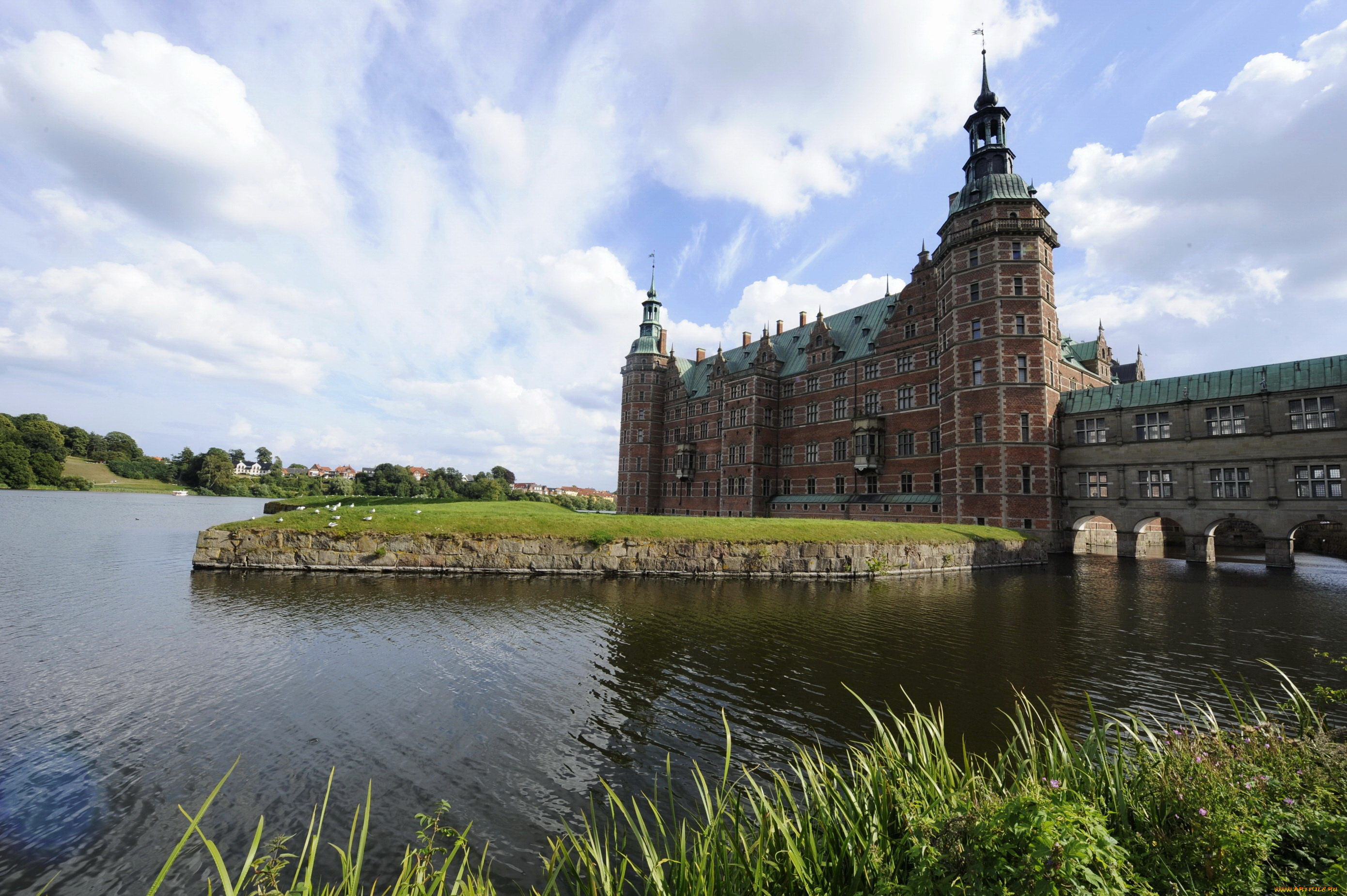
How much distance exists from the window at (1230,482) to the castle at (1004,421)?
0.07 meters

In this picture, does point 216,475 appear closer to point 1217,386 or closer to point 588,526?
point 588,526

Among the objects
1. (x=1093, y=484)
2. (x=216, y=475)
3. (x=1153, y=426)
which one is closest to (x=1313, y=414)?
(x=1153, y=426)

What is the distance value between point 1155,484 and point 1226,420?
16.8 feet

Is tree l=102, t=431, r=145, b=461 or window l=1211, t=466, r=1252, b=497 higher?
tree l=102, t=431, r=145, b=461

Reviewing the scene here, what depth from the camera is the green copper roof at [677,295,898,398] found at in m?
51.0

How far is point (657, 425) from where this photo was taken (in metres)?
70.7

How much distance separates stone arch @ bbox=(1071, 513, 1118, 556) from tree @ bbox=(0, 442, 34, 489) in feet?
448

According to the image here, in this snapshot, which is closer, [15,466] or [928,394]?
[928,394]

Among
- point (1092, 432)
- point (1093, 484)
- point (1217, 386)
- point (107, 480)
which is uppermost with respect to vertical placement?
point (1217, 386)

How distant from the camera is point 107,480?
109 metres

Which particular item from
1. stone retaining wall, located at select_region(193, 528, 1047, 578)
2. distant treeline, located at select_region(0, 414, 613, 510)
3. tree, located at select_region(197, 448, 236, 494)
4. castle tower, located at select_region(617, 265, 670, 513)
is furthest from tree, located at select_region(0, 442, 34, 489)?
stone retaining wall, located at select_region(193, 528, 1047, 578)

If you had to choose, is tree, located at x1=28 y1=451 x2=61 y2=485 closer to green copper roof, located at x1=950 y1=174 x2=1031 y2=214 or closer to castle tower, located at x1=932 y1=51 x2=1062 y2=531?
castle tower, located at x1=932 y1=51 x2=1062 y2=531

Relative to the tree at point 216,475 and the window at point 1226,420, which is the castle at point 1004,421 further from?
the tree at point 216,475

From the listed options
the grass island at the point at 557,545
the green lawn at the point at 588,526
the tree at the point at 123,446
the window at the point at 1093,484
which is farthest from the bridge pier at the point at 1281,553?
the tree at the point at 123,446
